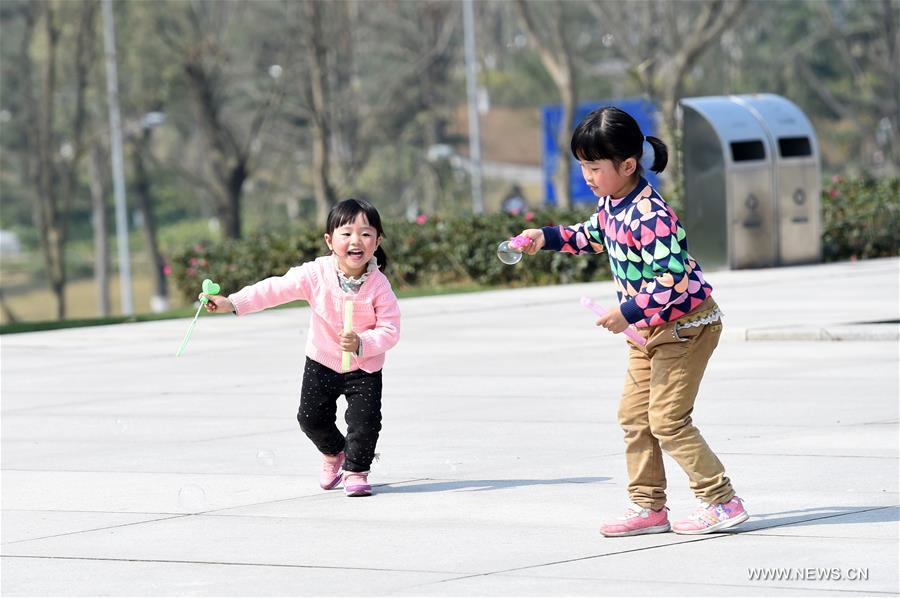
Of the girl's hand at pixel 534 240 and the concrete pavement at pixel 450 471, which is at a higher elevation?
the girl's hand at pixel 534 240

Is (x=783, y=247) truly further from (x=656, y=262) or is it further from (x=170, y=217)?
(x=170, y=217)

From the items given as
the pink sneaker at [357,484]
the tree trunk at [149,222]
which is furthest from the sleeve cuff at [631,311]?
the tree trunk at [149,222]

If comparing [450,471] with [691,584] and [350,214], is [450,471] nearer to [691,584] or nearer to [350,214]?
[350,214]

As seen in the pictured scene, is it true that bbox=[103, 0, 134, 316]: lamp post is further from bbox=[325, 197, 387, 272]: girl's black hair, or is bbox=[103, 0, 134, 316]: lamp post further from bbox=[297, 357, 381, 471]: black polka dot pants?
bbox=[325, 197, 387, 272]: girl's black hair

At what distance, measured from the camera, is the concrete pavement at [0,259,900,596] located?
17.7ft

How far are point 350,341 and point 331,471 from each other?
2.63ft

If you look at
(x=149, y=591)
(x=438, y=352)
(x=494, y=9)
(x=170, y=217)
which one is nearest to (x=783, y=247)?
(x=438, y=352)

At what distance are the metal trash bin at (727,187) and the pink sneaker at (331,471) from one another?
11978mm

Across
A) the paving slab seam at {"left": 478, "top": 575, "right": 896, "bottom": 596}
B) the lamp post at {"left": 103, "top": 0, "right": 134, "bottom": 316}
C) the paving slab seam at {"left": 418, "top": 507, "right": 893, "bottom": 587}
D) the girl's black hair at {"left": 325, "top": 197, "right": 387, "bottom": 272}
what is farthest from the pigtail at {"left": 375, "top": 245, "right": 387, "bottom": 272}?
the lamp post at {"left": 103, "top": 0, "right": 134, "bottom": 316}

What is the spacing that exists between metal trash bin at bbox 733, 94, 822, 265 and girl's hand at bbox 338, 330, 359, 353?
512 inches

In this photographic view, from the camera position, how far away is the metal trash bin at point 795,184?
18844mm

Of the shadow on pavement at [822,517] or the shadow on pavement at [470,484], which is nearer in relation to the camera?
the shadow on pavement at [822,517]

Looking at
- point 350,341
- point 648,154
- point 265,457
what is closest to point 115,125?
point 265,457

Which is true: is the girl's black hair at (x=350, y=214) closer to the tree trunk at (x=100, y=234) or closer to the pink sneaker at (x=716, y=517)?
the pink sneaker at (x=716, y=517)
